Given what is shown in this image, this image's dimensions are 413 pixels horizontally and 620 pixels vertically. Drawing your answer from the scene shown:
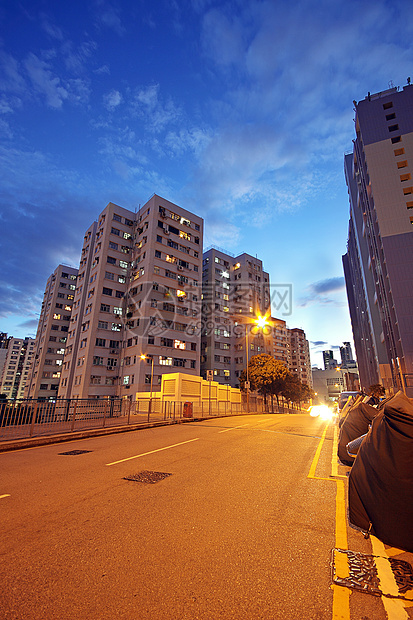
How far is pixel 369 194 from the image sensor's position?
165ft

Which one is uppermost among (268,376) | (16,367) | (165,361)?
(16,367)

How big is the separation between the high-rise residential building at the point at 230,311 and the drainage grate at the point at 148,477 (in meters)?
61.6

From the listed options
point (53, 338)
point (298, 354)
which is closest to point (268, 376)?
point (53, 338)

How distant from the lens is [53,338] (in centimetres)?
7619

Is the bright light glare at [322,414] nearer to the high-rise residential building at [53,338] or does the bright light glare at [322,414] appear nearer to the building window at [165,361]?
the building window at [165,361]

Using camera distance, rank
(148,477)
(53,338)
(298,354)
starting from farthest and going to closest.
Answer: (298,354) → (53,338) → (148,477)

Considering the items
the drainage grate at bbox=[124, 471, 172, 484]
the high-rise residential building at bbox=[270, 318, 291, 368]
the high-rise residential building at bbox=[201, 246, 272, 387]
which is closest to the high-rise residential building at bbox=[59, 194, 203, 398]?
the high-rise residential building at bbox=[201, 246, 272, 387]

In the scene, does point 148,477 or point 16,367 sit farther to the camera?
point 16,367

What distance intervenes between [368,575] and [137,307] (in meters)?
50.6

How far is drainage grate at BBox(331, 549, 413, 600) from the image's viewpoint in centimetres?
246

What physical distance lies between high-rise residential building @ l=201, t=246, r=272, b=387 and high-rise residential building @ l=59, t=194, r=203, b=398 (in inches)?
632

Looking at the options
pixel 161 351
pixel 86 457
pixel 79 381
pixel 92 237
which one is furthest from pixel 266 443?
pixel 92 237

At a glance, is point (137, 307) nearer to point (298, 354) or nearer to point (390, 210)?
point (390, 210)

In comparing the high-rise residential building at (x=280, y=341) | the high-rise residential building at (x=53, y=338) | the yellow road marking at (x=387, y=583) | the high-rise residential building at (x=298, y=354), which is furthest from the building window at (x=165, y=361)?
the high-rise residential building at (x=298, y=354)
